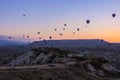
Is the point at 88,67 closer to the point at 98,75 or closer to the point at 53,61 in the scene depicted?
the point at 98,75

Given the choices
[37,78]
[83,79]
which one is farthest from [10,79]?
[83,79]

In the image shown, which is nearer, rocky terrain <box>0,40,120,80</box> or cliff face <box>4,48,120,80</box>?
rocky terrain <box>0,40,120,80</box>

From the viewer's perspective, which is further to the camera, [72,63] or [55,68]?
[72,63]

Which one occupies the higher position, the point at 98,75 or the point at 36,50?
the point at 36,50

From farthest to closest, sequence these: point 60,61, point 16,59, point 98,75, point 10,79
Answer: point 16,59 < point 60,61 < point 98,75 < point 10,79

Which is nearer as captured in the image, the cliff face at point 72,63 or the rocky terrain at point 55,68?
the rocky terrain at point 55,68

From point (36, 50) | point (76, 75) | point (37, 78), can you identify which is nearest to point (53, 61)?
point (36, 50)

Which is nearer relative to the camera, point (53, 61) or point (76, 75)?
point (76, 75)

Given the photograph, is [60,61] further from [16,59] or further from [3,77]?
[3,77]

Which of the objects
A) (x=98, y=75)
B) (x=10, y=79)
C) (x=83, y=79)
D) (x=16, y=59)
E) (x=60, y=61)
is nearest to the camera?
(x=10, y=79)
